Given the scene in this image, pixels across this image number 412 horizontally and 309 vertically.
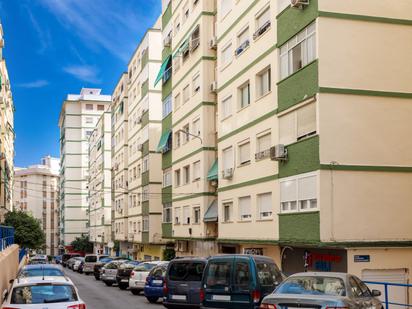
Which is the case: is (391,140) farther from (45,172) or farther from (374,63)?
(45,172)

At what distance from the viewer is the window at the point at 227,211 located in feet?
100

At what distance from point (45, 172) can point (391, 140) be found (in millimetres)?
144581

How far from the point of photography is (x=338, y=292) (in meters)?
11.6

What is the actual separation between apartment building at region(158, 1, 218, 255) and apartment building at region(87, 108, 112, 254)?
38321mm

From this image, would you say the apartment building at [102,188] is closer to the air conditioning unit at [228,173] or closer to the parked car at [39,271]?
the air conditioning unit at [228,173]

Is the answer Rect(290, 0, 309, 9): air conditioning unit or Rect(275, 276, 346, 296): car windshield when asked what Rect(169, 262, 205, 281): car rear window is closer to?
Rect(275, 276, 346, 296): car windshield

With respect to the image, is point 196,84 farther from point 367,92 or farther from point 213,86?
point 367,92

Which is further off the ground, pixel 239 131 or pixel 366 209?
pixel 239 131

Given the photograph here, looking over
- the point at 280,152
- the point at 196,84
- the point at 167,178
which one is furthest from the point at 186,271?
the point at 167,178

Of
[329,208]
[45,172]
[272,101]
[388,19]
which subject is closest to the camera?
[329,208]

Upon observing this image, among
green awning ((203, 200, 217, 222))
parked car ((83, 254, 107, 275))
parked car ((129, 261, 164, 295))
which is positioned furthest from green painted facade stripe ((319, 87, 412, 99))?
parked car ((83, 254, 107, 275))

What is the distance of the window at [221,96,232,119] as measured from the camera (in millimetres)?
30797

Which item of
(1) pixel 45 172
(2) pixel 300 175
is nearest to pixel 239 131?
(2) pixel 300 175

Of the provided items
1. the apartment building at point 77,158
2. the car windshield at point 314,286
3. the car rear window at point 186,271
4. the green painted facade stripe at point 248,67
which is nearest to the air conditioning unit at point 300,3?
the green painted facade stripe at point 248,67
